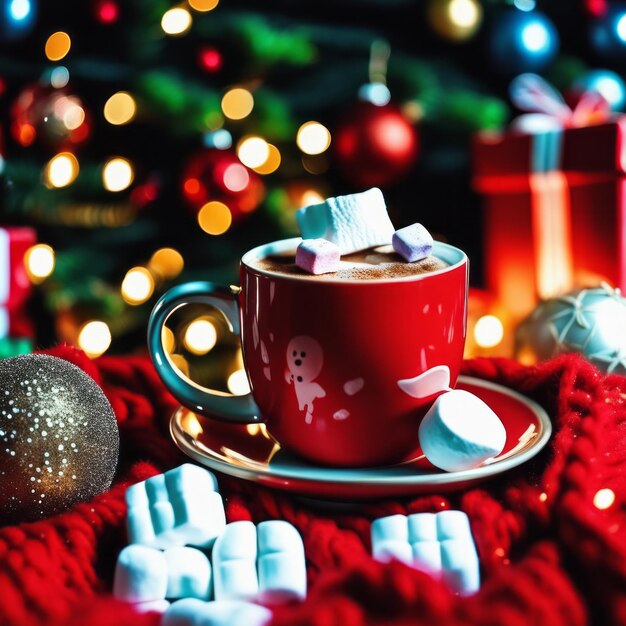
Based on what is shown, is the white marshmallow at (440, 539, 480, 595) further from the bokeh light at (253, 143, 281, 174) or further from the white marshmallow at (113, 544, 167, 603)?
the bokeh light at (253, 143, 281, 174)

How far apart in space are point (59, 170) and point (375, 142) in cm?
51

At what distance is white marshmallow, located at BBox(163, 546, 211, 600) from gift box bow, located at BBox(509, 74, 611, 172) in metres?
0.81

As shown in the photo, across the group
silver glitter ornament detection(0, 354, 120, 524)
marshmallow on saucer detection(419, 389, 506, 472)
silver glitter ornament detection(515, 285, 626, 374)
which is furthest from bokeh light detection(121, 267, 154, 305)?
marshmallow on saucer detection(419, 389, 506, 472)

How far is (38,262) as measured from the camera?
122 centimetres

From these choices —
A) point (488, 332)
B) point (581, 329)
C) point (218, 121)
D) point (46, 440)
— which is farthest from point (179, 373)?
point (218, 121)

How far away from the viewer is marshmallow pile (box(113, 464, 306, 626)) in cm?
44

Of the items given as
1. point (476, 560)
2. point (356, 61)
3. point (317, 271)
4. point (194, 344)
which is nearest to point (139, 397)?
point (317, 271)

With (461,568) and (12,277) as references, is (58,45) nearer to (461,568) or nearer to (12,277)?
(12,277)

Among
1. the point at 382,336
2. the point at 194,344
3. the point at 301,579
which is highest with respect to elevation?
the point at 382,336

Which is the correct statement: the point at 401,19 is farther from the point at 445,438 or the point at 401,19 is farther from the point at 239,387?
the point at 445,438

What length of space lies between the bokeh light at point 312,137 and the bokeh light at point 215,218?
19 cm

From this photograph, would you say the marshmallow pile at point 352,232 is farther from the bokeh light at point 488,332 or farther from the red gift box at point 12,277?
the red gift box at point 12,277

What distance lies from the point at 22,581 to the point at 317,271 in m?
0.27

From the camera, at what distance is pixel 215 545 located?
1.55ft
